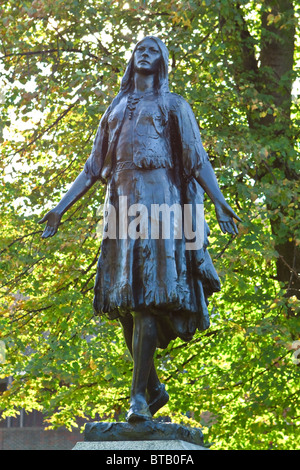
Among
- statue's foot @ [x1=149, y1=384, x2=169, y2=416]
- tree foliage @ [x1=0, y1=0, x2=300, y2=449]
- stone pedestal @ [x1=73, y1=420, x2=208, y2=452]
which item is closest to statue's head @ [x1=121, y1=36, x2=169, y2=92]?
statue's foot @ [x1=149, y1=384, x2=169, y2=416]

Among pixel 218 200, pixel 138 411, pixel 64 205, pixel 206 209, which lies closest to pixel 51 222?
pixel 64 205

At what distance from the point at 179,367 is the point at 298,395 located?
1875 millimetres

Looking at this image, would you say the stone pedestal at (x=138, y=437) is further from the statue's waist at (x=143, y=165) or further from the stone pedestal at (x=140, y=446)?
the statue's waist at (x=143, y=165)

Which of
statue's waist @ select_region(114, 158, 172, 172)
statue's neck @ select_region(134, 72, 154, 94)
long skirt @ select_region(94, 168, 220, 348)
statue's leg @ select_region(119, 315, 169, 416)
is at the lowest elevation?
statue's leg @ select_region(119, 315, 169, 416)

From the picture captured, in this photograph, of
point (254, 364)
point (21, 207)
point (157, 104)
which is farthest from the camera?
point (21, 207)

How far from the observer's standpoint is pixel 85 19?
1127 centimetres

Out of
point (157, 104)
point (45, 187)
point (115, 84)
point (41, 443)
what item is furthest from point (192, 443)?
point (41, 443)

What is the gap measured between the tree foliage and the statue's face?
5.33 meters

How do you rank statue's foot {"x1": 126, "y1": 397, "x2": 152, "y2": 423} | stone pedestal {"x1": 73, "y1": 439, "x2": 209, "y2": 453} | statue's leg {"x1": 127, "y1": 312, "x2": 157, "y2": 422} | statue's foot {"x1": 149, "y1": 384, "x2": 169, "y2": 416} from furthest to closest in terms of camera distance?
statue's foot {"x1": 149, "y1": 384, "x2": 169, "y2": 416}, statue's leg {"x1": 127, "y1": 312, "x2": 157, "y2": 422}, statue's foot {"x1": 126, "y1": 397, "x2": 152, "y2": 423}, stone pedestal {"x1": 73, "y1": 439, "x2": 209, "y2": 453}

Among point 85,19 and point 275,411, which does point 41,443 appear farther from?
point 85,19

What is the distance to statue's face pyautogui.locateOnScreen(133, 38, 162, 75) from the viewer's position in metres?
5.12

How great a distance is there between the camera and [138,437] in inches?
163

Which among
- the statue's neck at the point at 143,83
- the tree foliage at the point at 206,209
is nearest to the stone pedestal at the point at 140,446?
the statue's neck at the point at 143,83

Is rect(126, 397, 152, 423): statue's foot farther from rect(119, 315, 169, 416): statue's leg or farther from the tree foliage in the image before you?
the tree foliage
